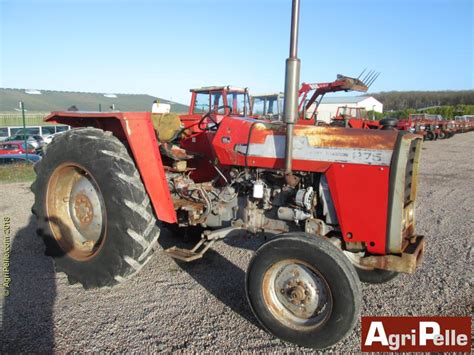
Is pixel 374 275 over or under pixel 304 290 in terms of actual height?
under

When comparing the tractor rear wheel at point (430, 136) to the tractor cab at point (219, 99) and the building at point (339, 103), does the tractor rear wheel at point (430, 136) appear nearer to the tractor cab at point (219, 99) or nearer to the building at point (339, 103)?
the tractor cab at point (219, 99)

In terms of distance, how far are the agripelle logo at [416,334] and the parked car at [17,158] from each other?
34.5 feet

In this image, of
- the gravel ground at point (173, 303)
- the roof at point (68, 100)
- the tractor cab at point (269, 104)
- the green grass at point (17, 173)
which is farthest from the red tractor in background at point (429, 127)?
the roof at point (68, 100)

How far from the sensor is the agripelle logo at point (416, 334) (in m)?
2.86

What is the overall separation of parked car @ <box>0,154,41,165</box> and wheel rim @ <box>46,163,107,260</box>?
26.6 ft

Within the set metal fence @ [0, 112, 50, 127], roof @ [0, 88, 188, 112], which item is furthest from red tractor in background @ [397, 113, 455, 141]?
metal fence @ [0, 112, 50, 127]

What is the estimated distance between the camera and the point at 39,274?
3.91m

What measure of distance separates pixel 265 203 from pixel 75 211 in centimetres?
185

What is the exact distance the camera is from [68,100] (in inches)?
1641

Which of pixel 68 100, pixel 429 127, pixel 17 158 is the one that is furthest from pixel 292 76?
pixel 68 100

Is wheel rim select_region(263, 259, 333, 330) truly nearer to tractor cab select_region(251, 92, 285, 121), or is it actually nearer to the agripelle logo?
the agripelle logo

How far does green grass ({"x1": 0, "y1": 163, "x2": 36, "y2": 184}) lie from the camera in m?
9.06

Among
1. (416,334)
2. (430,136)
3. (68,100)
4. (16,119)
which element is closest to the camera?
(416,334)

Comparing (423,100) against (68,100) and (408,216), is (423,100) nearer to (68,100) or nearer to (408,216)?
(68,100)
